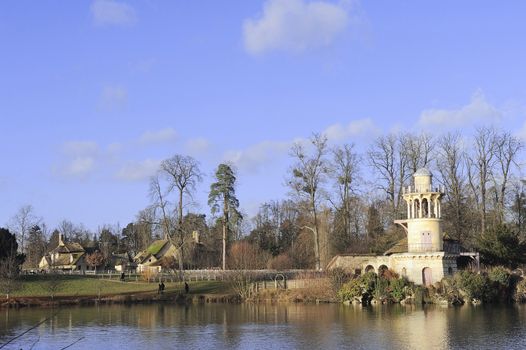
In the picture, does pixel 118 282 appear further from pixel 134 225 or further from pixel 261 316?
pixel 134 225

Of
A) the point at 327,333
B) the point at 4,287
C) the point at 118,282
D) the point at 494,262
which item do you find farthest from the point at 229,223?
the point at 327,333

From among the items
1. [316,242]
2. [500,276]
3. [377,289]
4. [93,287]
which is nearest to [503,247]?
[500,276]

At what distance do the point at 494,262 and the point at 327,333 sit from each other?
26.0 metres

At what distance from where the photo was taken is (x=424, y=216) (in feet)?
167

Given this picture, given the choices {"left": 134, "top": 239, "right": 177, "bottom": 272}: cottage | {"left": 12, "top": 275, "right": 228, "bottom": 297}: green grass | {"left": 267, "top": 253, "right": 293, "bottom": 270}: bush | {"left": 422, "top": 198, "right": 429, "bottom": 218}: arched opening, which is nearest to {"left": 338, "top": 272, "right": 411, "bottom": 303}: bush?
{"left": 422, "top": 198, "right": 429, "bottom": 218}: arched opening

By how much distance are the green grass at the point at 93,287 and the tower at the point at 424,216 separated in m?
16.9

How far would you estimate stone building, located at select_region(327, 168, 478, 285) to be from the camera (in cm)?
4862

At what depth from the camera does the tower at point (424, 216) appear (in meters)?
49.8

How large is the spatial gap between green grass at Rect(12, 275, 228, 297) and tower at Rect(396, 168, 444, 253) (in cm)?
1685

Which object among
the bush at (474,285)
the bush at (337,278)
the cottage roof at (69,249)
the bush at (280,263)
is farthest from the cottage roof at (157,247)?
the bush at (474,285)

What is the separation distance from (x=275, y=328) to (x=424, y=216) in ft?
75.5

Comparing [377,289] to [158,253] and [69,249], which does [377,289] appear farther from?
[69,249]

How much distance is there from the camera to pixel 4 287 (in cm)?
5206

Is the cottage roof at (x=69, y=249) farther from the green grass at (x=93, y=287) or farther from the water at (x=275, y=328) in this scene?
the water at (x=275, y=328)
